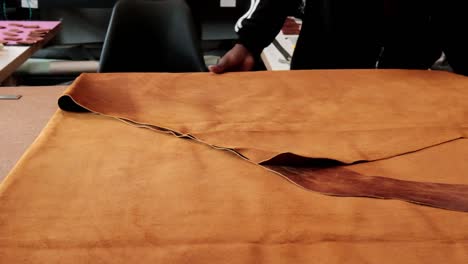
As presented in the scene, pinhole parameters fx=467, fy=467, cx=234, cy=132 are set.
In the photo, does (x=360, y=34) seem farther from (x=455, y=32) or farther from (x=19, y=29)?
(x=19, y=29)

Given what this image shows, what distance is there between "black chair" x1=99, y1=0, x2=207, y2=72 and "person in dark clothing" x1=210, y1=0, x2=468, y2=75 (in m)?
0.39

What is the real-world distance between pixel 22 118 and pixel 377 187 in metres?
0.68

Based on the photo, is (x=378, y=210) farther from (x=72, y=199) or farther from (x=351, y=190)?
(x=72, y=199)

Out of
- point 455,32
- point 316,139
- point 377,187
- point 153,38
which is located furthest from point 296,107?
point 153,38

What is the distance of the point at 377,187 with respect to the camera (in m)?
0.58

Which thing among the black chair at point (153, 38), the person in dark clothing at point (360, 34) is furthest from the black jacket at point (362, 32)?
the black chair at point (153, 38)

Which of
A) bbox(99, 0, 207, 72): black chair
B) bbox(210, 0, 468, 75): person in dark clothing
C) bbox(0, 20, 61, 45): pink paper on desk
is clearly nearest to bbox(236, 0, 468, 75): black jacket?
bbox(210, 0, 468, 75): person in dark clothing

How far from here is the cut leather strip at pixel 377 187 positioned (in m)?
0.56

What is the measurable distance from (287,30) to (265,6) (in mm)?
1154

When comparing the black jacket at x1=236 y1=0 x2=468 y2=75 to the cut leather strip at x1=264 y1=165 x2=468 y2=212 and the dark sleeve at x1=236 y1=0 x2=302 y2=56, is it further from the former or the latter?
the cut leather strip at x1=264 y1=165 x2=468 y2=212

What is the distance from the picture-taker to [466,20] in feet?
3.50

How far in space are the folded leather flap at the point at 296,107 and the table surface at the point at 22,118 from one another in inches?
3.8

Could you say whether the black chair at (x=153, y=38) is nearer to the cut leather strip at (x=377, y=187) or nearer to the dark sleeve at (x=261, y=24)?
the dark sleeve at (x=261, y=24)

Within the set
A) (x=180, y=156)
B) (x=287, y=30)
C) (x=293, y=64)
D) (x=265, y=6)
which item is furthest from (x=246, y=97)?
(x=287, y=30)
